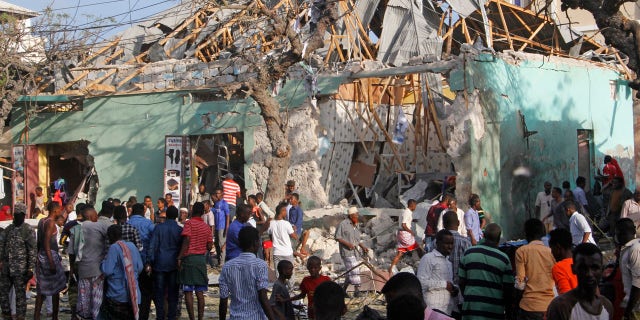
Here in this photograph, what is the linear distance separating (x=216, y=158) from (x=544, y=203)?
28.5ft

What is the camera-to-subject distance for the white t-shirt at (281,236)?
41.5ft

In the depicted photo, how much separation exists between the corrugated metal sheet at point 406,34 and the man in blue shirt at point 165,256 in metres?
11.4

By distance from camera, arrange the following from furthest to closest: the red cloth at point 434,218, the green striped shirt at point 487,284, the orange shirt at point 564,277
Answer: the red cloth at point 434,218, the green striped shirt at point 487,284, the orange shirt at point 564,277

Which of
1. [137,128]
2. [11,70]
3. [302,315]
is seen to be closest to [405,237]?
[302,315]

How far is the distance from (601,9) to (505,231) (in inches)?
241

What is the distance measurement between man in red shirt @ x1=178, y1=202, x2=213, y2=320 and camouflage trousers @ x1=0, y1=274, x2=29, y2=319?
205cm

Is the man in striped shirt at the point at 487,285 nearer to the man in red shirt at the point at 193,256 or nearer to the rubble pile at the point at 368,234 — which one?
the man in red shirt at the point at 193,256

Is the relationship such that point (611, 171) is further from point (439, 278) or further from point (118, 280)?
point (118, 280)

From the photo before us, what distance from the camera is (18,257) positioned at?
10.8 m

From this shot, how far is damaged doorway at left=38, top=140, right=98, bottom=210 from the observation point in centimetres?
2289

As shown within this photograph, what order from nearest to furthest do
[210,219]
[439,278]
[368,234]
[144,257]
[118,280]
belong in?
[439,278]
[118,280]
[144,257]
[210,219]
[368,234]

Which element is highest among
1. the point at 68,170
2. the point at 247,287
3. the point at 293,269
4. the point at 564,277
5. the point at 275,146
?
the point at 275,146

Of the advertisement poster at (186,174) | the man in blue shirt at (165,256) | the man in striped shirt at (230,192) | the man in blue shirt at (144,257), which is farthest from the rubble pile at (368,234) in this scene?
the man in blue shirt at (165,256)

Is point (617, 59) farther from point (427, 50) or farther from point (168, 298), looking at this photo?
point (168, 298)
